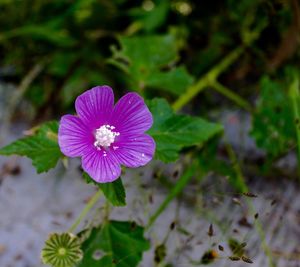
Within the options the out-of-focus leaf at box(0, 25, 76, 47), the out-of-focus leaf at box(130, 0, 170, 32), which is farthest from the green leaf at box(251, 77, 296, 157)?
the out-of-focus leaf at box(0, 25, 76, 47)

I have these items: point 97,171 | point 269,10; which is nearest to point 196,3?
point 269,10

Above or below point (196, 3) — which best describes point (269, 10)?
below

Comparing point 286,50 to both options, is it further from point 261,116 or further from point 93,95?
point 93,95

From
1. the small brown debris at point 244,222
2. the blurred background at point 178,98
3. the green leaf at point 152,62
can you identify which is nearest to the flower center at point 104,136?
the blurred background at point 178,98

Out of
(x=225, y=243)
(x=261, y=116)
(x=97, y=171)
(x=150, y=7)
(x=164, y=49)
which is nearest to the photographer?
(x=97, y=171)

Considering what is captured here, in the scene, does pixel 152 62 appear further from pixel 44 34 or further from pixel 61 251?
pixel 61 251

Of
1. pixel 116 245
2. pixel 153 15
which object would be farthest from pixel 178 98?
pixel 116 245
